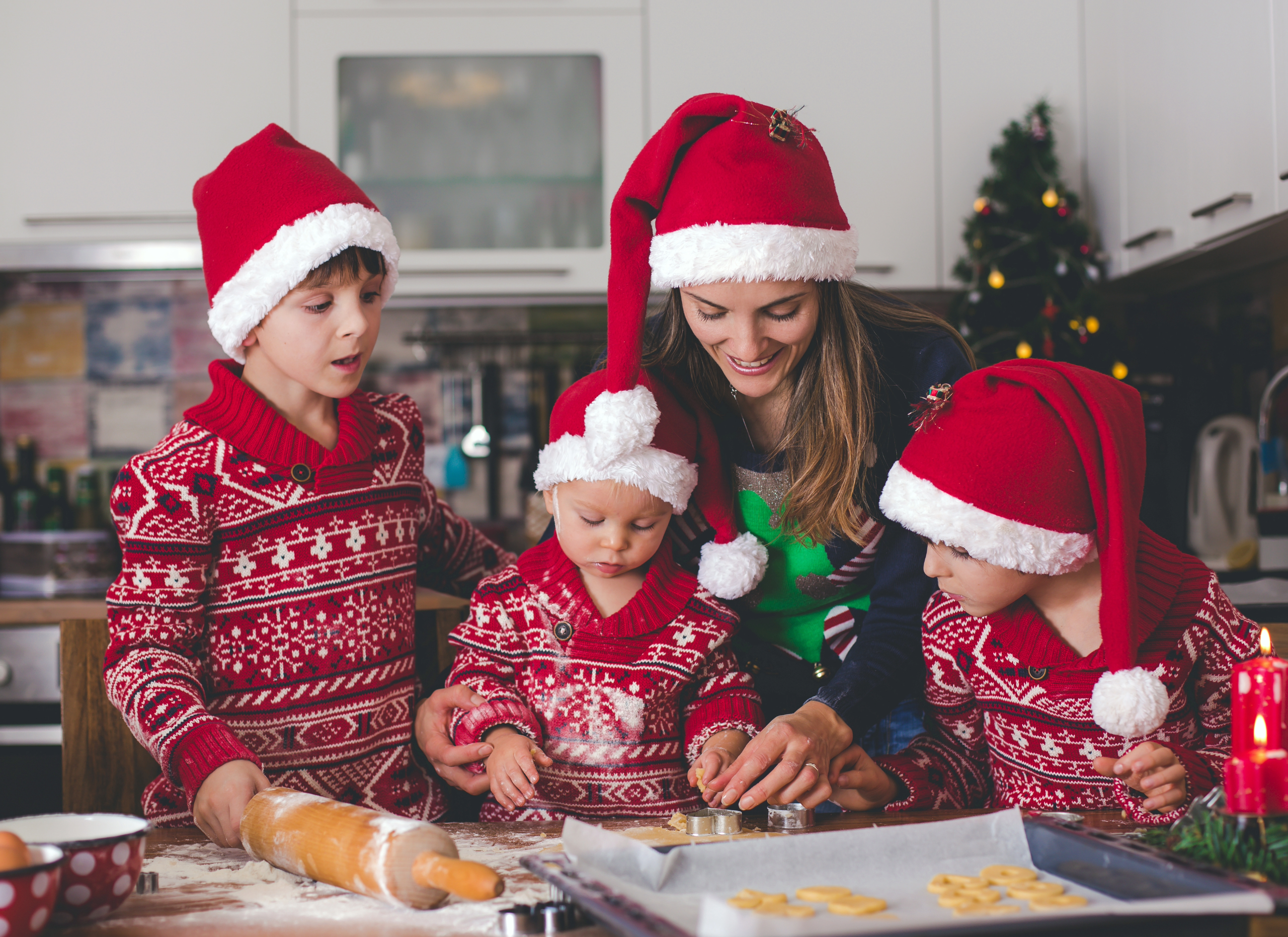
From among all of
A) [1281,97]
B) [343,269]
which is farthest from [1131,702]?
[1281,97]

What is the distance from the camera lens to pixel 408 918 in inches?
26.3

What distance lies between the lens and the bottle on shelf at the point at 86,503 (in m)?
2.58

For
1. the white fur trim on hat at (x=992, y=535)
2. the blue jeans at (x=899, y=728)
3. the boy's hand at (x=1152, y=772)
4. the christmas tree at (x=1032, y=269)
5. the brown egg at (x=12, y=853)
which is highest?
the christmas tree at (x=1032, y=269)

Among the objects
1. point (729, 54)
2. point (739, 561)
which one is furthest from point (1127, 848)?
point (729, 54)

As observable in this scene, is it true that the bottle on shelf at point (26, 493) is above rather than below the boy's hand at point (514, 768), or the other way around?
above

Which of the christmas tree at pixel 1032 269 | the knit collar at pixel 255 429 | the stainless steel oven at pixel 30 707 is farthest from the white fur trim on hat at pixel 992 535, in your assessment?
the stainless steel oven at pixel 30 707

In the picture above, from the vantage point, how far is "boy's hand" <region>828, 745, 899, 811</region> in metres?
1.01

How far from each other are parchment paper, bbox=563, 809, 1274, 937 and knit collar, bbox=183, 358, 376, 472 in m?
0.58

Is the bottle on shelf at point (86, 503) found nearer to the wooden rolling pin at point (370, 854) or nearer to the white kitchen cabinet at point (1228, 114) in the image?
the wooden rolling pin at point (370, 854)

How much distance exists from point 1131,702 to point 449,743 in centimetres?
66

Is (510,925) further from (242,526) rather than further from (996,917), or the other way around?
(242,526)

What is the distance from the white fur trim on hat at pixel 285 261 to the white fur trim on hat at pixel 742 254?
12.7 inches

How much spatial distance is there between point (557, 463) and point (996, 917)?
72cm

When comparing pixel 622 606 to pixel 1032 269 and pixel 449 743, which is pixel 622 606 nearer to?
pixel 449 743
